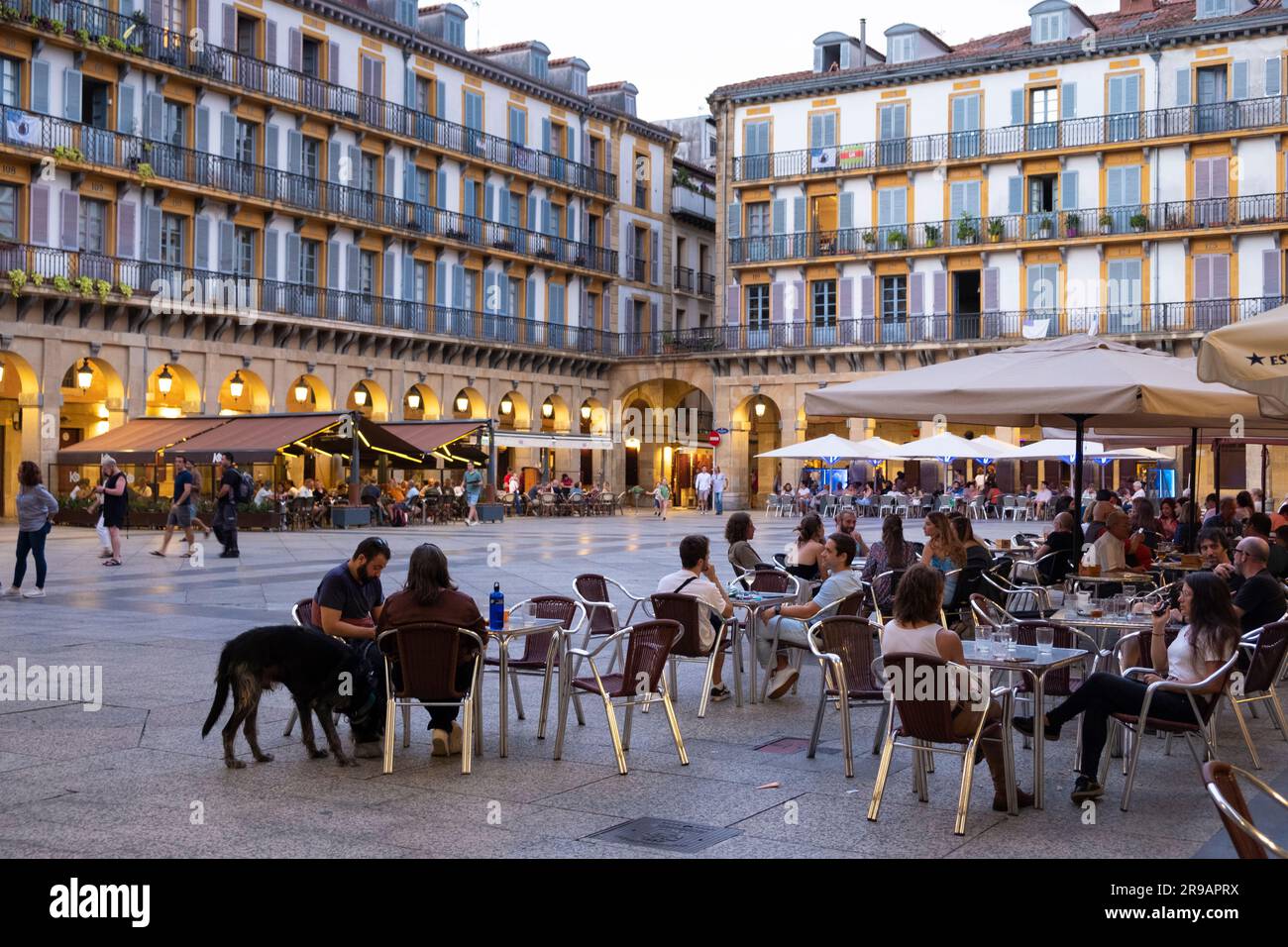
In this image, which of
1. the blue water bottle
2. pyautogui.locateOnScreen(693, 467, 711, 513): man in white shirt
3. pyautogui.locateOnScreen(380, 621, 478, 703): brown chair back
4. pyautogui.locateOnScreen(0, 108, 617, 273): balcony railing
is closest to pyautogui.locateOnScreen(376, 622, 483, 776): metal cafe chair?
pyautogui.locateOnScreen(380, 621, 478, 703): brown chair back

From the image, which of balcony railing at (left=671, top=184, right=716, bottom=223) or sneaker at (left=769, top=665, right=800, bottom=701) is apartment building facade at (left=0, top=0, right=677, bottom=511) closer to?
balcony railing at (left=671, top=184, right=716, bottom=223)

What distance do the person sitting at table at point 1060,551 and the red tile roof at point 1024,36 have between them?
3223 centimetres

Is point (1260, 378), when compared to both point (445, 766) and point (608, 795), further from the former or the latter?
point (445, 766)

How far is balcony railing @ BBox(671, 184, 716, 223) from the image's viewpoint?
5278 centimetres

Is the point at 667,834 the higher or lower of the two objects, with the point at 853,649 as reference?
lower

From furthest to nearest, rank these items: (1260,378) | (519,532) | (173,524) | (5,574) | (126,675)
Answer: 1. (519,532)
2. (173,524)
3. (5,574)
4. (126,675)
5. (1260,378)

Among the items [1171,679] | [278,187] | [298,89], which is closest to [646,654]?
[1171,679]

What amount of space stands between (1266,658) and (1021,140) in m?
37.6

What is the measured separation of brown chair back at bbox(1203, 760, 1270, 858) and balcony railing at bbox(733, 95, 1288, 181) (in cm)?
3975

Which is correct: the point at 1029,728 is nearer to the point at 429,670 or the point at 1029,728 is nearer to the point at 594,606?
the point at 429,670

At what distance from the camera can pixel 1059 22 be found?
43594mm
